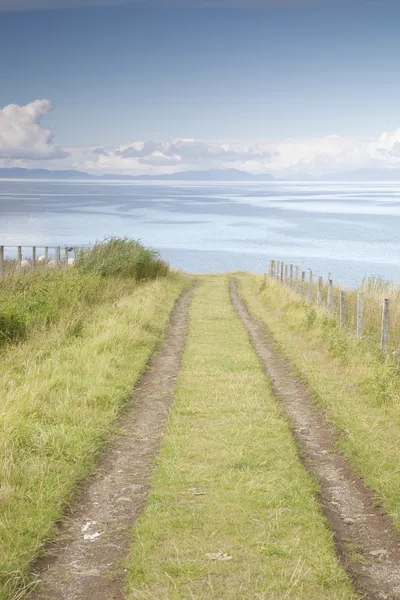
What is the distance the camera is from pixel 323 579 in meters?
5.64

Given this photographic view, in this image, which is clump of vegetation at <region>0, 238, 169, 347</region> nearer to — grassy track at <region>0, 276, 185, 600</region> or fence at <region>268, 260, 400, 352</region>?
grassy track at <region>0, 276, 185, 600</region>

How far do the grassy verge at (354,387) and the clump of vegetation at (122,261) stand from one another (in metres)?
9.20

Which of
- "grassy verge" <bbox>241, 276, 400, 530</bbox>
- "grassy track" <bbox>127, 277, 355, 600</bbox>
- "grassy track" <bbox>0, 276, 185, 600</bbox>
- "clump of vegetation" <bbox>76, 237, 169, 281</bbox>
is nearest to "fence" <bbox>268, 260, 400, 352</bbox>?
"grassy verge" <bbox>241, 276, 400, 530</bbox>

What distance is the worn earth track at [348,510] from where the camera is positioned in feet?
19.2

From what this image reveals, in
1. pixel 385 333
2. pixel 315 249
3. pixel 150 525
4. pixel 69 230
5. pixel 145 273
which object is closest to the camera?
pixel 150 525

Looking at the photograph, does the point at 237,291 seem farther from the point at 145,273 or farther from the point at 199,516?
the point at 199,516

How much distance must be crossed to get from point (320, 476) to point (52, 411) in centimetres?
385

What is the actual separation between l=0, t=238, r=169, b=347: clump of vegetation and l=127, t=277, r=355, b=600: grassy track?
585cm

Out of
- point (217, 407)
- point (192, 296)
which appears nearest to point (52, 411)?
point (217, 407)

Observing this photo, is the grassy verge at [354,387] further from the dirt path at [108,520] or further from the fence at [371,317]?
the dirt path at [108,520]

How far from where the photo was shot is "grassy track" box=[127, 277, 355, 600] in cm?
560

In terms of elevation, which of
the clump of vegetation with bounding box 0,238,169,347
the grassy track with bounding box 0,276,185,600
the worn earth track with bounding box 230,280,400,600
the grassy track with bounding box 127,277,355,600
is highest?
the clump of vegetation with bounding box 0,238,169,347

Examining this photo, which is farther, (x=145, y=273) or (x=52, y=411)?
(x=145, y=273)

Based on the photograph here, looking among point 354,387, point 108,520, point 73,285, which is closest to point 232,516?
point 108,520
